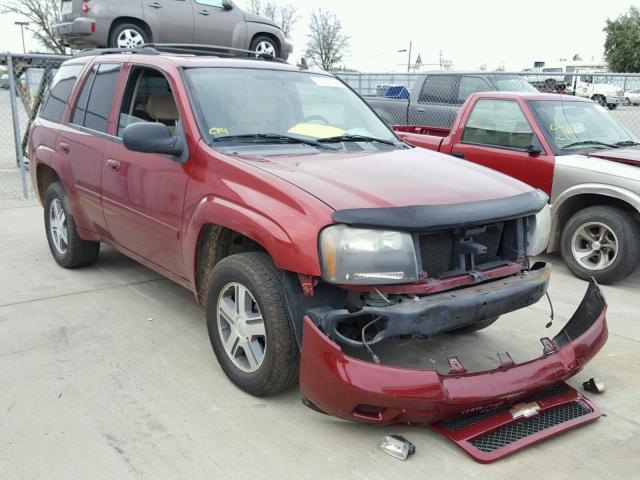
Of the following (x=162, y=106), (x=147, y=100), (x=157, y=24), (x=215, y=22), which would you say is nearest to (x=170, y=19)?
(x=157, y=24)

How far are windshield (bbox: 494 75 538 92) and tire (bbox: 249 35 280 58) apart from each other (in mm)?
5483

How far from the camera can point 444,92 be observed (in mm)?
9844

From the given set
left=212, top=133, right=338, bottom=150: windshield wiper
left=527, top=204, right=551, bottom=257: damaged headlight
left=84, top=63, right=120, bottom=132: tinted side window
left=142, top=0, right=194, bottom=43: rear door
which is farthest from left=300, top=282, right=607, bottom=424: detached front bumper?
left=142, top=0, right=194, bottom=43: rear door

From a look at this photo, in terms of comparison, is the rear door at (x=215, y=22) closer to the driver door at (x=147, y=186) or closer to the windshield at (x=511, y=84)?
the windshield at (x=511, y=84)

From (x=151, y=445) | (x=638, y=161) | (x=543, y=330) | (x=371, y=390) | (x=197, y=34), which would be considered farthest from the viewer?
(x=197, y=34)

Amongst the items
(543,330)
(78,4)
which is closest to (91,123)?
(543,330)

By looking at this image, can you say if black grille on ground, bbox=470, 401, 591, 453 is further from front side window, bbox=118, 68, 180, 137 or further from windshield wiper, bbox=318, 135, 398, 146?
front side window, bbox=118, 68, 180, 137

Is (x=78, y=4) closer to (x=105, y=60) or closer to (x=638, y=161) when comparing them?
(x=105, y=60)

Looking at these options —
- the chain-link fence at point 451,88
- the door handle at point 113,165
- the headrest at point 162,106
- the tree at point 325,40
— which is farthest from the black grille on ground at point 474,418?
the tree at point 325,40

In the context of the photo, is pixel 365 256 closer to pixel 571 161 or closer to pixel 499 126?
pixel 571 161

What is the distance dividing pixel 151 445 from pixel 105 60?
3355 millimetres

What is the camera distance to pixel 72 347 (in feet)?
13.4

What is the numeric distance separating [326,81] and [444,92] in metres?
5.55

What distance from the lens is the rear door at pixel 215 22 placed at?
12.2 m
